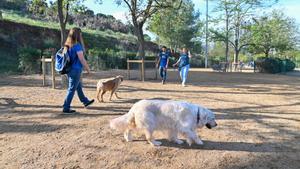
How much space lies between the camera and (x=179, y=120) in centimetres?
605

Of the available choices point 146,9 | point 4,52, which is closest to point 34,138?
point 146,9

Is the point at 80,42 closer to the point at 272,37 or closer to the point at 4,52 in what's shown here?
the point at 4,52

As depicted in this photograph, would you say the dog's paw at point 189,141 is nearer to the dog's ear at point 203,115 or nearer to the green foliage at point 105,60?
the dog's ear at point 203,115

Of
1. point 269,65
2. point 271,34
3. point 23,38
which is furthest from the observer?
point 271,34

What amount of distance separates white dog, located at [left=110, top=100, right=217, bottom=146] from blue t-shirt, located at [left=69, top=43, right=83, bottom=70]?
2627mm

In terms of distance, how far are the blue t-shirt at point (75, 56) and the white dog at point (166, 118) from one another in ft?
8.62

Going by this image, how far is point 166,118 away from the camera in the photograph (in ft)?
19.9

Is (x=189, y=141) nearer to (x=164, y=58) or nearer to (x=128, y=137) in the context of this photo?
(x=128, y=137)

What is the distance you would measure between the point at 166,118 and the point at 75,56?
318cm

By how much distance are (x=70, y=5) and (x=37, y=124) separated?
1324 cm

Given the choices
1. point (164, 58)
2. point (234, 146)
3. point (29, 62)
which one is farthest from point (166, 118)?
point (29, 62)

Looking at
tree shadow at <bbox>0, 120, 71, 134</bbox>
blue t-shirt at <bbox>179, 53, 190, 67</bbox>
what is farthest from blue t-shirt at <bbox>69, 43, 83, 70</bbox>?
blue t-shirt at <bbox>179, 53, 190, 67</bbox>

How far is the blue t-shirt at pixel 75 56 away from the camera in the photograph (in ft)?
27.5

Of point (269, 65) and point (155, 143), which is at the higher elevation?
point (269, 65)
